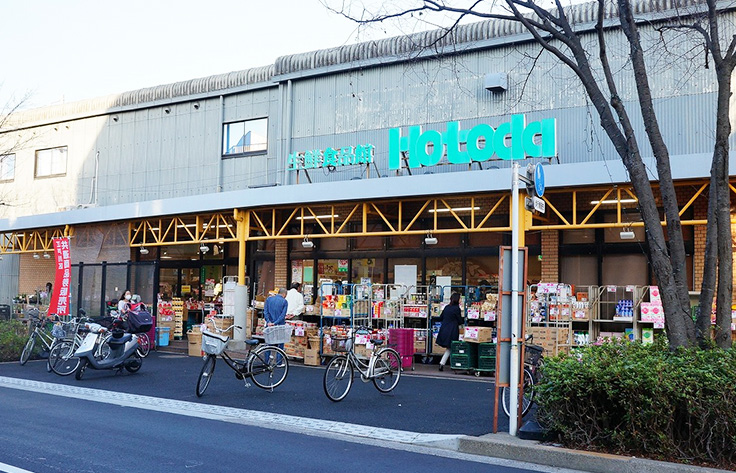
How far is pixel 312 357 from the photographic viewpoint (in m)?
18.0

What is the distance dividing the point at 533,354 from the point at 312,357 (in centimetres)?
834

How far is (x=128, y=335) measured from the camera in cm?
1582

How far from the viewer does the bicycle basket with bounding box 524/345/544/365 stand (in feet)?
34.8

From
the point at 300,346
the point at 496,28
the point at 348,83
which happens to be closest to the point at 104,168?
the point at 348,83

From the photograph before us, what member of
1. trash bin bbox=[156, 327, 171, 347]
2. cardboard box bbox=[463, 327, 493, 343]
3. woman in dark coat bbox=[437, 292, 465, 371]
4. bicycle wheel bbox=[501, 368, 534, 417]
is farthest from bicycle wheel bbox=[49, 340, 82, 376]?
bicycle wheel bbox=[501, 368, 534, 417]

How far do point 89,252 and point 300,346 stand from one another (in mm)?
10651

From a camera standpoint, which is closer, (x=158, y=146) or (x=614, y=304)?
(x=614, y=304)

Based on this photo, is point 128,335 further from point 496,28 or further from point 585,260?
point 496,28

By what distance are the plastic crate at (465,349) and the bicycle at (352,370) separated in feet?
11.8

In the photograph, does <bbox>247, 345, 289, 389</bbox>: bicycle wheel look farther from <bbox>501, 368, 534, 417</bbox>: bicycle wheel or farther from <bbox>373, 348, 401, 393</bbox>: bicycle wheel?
<bbox>501, 368, 534, 417</bbox>: bicycle wheel

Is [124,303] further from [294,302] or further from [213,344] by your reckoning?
[213,344]

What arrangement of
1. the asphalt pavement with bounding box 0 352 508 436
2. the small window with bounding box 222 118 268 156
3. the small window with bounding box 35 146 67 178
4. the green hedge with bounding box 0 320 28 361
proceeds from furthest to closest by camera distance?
the small window with bounding box 35 146 67 178 < the small window with bounding box 222 118 268 156 < the green hedge with bounding box 0 320 28 361 < the asphalt pavement with bounding box 0 352 508 436

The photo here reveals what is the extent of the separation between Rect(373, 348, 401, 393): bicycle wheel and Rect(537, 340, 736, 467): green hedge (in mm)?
4414

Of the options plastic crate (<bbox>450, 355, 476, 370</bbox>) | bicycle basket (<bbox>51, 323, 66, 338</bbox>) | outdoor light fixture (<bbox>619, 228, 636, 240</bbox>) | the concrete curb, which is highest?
outdoor light fixture (<bbox>619, 228, 636, 240</bbox>)
